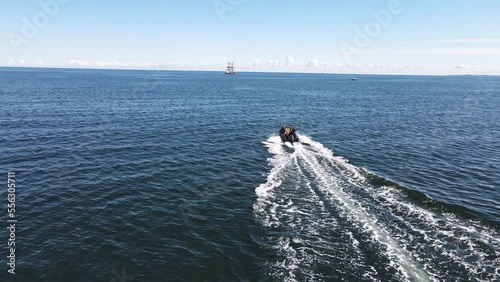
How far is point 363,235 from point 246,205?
1343 cm

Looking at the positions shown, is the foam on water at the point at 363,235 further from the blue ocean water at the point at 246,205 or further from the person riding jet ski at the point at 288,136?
the person riding jet ski at the point at 288,136

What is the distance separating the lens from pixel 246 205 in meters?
37.1

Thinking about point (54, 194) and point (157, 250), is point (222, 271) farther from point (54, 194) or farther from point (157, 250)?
point (54, 194)

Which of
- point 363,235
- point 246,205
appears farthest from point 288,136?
point 363,235

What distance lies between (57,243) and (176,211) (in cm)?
1161

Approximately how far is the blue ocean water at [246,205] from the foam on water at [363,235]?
0.16m

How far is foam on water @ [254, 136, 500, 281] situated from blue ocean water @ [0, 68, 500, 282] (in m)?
0.16

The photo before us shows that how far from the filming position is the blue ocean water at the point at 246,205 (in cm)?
2609

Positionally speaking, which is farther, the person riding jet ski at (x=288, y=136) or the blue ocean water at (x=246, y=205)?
the person riding jet ski at (x=288, y=136)

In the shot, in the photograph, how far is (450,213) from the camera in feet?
116

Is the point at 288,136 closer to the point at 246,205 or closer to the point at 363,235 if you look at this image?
the point at 246,205

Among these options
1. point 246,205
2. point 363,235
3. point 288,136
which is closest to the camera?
point 363,235

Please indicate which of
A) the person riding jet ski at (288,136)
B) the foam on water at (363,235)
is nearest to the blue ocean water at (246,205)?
the foam on water at (363,235)

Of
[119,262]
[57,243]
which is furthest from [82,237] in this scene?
[119,262]
